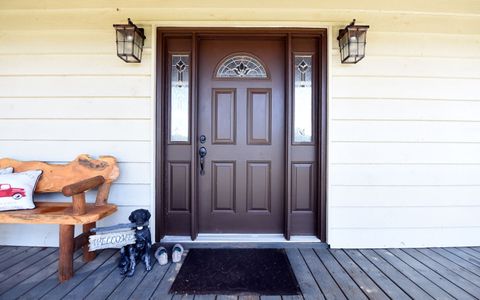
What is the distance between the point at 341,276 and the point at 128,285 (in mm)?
1468

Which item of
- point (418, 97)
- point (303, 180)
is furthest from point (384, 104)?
point (303, 180)

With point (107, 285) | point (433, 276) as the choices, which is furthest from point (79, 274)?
point (433, 276)

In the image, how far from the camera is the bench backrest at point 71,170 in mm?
2164

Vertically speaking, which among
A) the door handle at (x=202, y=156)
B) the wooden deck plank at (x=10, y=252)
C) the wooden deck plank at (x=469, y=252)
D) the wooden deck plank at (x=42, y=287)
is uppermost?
the door handle at (x=202, y=156)

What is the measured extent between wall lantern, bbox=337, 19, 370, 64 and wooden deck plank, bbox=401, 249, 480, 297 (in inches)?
67.9

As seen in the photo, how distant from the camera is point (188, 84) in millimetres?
2414

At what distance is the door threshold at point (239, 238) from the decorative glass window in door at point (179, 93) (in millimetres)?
900

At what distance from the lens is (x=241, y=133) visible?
249 cm

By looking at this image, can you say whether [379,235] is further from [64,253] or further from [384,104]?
[64,253]

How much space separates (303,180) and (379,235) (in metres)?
0.82

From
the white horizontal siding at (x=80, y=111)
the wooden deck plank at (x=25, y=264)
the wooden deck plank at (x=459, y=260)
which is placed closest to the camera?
the wooden deck plank at (x=25, y=264)

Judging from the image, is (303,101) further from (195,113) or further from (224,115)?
(195,113)

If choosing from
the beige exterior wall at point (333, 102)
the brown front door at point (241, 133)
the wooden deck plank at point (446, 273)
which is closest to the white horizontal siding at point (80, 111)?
the beige exterior wall at point (333, 102)

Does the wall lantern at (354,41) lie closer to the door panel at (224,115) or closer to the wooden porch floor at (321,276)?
the door panel at (224,115)
